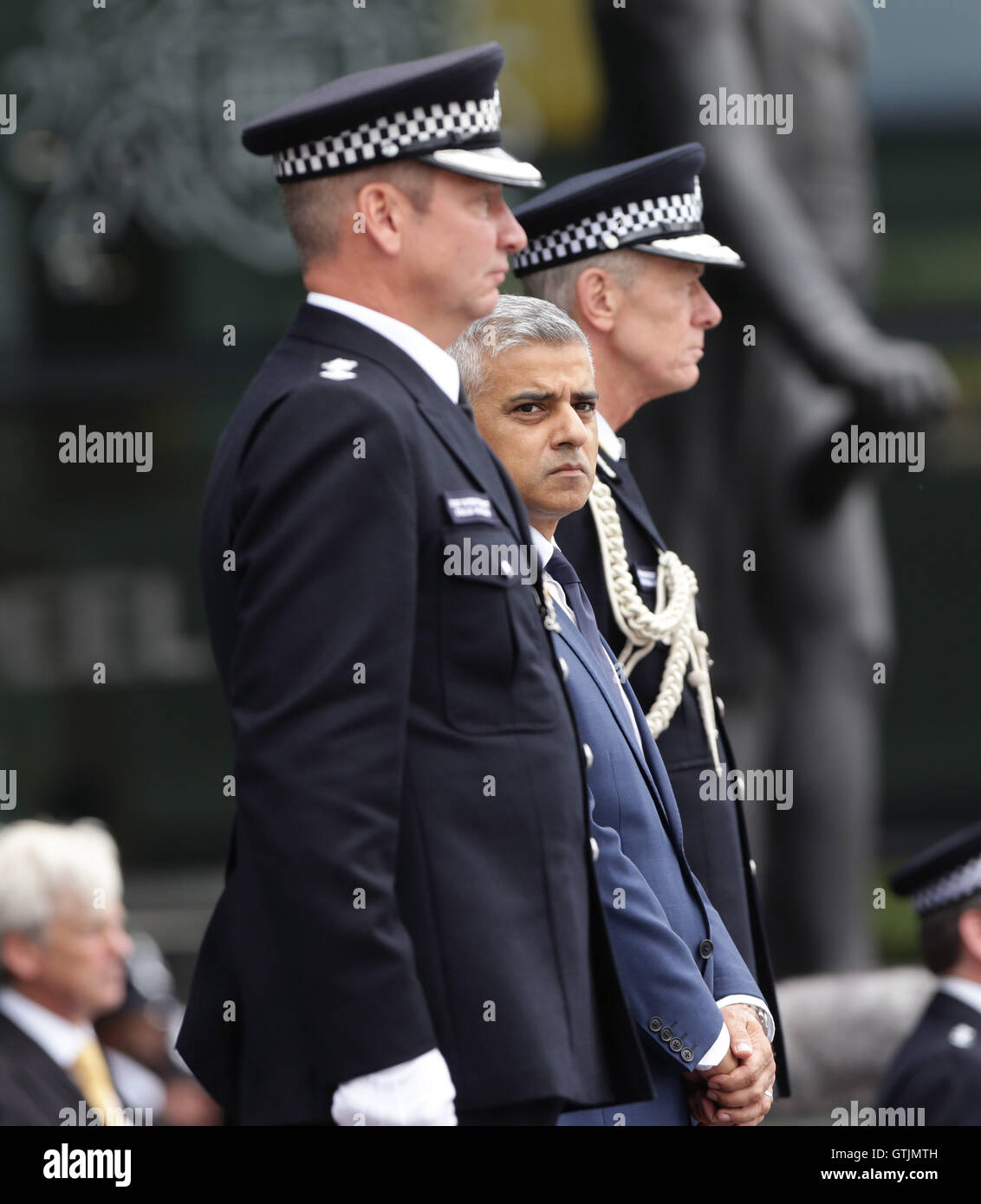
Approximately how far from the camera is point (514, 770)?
2.25 meters

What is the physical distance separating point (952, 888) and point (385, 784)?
7.91 feet

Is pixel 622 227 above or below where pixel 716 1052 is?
above

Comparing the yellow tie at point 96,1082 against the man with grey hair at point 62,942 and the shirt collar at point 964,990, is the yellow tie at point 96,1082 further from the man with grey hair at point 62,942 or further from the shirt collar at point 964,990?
the shirt collar at point 964,990

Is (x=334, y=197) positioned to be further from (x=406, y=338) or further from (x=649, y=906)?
(x=649, y=906)

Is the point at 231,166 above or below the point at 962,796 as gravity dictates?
above

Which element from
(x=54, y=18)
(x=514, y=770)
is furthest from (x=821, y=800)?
(x=514, y=770)

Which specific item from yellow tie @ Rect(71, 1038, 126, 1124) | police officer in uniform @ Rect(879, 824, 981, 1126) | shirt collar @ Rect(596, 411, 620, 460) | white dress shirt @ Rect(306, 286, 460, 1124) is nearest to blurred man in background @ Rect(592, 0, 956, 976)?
police officer in uniform @ Rect(879, 824, 981, 1126)

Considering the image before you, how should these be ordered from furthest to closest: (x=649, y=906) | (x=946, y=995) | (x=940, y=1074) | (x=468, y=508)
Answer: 1. (x=946, y=995)
2. (x=940, y=1074)
3. (x=649, y=906)
4. (x=468, y=508)

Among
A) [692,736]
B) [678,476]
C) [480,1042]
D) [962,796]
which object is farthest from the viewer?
[962,796]

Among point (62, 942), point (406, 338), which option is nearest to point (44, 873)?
point (62, 942)

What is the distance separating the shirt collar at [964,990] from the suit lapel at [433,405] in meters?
2.11

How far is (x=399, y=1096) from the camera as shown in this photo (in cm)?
208

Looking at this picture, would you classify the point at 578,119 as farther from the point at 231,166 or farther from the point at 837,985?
the point at 837,985

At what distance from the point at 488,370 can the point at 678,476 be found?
3.79 metres
